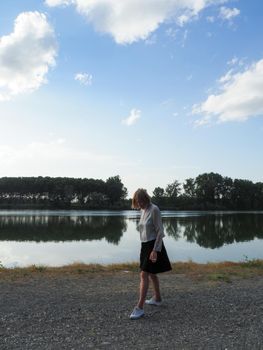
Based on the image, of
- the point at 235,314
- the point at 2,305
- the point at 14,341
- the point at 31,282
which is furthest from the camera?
the point at 31,282

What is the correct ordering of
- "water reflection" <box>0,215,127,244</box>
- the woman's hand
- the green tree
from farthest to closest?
the green tree < "water reflection" <box>0,215,127,244</box> < the woman's hand

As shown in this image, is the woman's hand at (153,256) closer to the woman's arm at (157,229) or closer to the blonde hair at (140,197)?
the woman's arm at (157,229)

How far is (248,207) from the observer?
153125mm

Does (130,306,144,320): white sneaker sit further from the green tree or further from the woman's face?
the green tree

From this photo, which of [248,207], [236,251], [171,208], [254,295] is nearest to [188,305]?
[254,295]

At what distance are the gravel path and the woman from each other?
0.59 m

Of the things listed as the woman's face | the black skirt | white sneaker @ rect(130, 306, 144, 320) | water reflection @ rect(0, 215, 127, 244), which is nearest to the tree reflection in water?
water reflection @ rect(0, 215, 127, 244)

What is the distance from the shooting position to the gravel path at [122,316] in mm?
5324

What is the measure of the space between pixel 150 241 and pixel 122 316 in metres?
1.25

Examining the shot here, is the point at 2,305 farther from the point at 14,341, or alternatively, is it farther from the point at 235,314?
the point at 235,314

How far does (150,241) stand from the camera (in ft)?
23.1

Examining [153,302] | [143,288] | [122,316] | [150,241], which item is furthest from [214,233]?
[122,316]

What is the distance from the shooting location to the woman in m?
6.89

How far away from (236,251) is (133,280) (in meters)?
14.3
